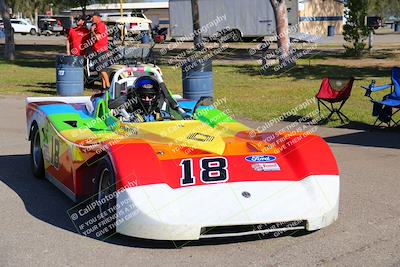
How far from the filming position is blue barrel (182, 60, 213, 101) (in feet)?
45.8

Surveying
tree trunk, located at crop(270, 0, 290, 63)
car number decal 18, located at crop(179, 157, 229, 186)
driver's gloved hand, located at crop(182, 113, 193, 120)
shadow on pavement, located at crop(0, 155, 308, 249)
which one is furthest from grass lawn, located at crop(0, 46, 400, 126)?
car number decal 18, located at crop(179, 157, 229, 186)

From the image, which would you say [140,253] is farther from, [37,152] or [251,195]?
[37,152]

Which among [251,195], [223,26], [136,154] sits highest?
[223,26]

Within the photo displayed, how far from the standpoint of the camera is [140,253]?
16.9ft

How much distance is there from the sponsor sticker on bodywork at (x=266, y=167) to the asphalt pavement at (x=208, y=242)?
57 cm

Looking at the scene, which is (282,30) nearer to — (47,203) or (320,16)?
(47,203)

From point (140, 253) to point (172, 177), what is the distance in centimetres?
67

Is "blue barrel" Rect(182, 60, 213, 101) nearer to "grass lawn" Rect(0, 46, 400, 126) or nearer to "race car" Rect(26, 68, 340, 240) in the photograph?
"grass lawn" Rect(0, 46, 400, 126)

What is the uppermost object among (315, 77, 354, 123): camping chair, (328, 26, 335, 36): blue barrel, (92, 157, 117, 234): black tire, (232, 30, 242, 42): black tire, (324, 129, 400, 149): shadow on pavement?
(328, 26, 335, 36): blue barrel

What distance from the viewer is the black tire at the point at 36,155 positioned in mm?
7832

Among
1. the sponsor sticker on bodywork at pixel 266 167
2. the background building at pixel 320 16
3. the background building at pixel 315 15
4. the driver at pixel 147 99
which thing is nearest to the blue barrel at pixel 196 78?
the driver at pixel 147 99

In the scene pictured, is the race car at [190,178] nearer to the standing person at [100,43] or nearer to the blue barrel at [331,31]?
the standing person at [100,43]

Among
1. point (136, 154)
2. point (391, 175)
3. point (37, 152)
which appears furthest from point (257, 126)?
point (136, 154)

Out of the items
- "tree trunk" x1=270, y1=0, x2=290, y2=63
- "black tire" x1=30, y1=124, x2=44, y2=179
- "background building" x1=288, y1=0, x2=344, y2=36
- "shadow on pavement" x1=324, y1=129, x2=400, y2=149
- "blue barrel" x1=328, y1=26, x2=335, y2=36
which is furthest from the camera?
"blue barrel" x1=328, y1=26, x2=335, y2=36
